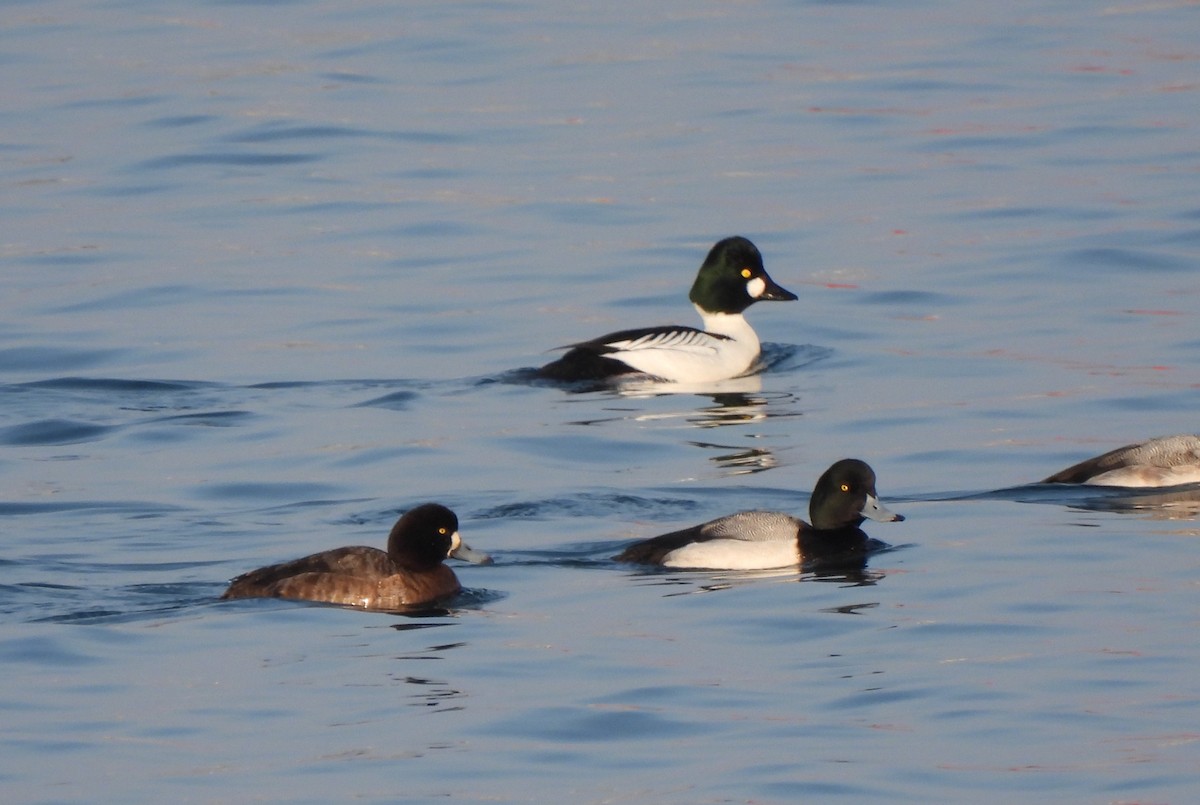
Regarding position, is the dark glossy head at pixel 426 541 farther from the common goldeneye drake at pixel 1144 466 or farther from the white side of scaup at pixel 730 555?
the common goldeneye drake at pixel 1144 466

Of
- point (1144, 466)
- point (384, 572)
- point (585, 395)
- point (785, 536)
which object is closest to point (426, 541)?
point (384, 572)

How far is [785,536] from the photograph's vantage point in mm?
11812

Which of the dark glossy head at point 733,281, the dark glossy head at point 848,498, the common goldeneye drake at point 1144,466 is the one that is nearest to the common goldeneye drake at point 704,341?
the dark glossy head at point 733,281

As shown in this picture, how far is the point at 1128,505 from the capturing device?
12.7m

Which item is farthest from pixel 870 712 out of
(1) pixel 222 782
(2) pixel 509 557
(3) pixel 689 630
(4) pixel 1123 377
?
(4) pixel 1123 377

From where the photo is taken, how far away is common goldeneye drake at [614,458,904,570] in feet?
37.7

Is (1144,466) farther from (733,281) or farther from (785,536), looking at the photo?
(733,281)

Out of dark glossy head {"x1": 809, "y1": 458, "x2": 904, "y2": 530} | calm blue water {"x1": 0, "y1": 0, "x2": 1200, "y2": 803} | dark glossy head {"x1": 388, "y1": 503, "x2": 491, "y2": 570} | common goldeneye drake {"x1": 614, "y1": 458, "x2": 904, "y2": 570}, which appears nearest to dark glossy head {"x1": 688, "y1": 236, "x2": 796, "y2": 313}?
calm blue water {"x1": 0, "y1": 0, "x2": 1200, "y2": 803}

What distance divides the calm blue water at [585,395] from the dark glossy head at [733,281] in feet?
1.67

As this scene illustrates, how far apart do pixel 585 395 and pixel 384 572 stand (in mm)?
5483

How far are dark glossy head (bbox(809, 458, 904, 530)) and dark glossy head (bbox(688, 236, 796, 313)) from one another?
6.41 meters

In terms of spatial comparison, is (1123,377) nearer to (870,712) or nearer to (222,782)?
(870,712)

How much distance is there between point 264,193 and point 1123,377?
Result: 34.1ft

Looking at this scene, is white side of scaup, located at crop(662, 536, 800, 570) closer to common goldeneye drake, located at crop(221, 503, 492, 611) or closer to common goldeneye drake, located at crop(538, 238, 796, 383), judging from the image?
common goldeneye drake, located at crop(221, 503, 492, 611)
